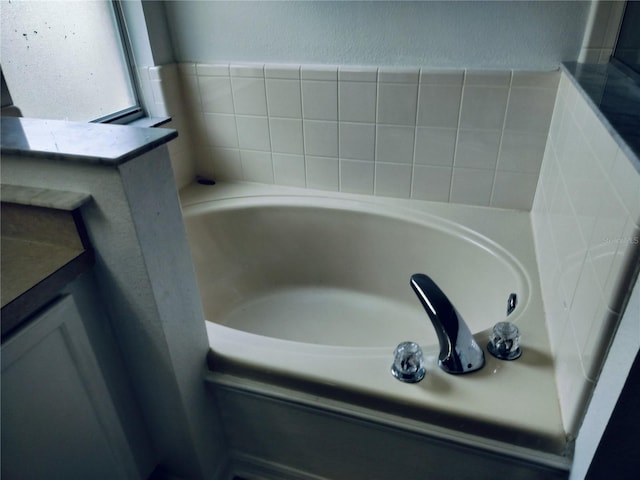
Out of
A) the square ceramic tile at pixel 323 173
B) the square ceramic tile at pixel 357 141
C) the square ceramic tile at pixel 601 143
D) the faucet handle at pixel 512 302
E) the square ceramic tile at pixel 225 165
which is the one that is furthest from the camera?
the square ceramic tile at pixel 225 165

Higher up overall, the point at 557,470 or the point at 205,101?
the point at 205,101

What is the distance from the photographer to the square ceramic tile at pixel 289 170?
159 centimetres

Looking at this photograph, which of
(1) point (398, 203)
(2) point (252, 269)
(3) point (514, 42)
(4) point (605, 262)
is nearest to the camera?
(4) point (605, 262)

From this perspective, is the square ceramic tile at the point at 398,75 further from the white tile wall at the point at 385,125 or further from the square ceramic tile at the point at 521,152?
the square ceramic tile at the point at 521,152

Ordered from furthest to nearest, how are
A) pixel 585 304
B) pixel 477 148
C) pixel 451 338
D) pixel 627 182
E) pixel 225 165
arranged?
1. pixel 225 165
2. pixel 477 148
3. pixel 451 338
4. pixel 585 304
5. pixel 627 182

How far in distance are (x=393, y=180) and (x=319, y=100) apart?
366 millimetres

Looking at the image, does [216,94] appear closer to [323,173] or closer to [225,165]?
[225,165]

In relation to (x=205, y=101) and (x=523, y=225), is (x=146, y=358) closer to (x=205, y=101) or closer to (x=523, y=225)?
(x=205, y=101)

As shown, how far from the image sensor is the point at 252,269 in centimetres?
168

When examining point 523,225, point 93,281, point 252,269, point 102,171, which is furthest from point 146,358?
point 523,225

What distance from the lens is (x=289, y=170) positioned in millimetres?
1619

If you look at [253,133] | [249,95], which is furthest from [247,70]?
[253,133]

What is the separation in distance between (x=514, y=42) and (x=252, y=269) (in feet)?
3.73

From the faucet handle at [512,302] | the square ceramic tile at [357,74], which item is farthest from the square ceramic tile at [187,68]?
the faucet handle at [512,302]
